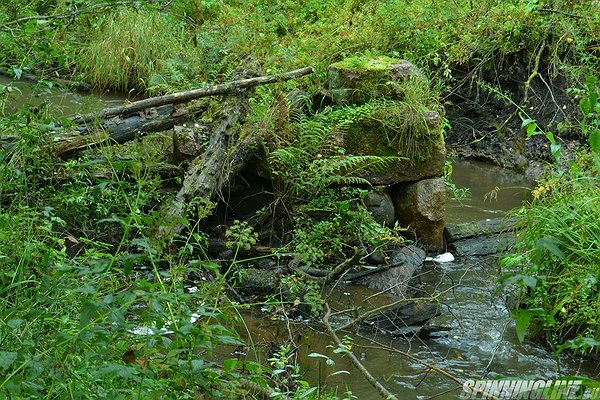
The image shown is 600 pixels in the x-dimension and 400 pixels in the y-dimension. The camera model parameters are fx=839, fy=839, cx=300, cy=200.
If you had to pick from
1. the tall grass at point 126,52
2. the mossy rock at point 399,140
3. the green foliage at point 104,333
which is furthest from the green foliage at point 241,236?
the tall grass at point 126,52

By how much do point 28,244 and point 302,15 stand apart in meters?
9.36

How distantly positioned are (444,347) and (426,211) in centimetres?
205

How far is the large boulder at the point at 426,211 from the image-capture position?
803 cm

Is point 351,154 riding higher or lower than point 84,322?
lower

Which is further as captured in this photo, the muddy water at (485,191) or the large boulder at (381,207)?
the muddy water at (485,191)

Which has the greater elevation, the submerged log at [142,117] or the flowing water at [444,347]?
the submerged log at [142,117]

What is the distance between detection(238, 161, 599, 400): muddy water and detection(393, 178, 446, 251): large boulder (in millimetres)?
362

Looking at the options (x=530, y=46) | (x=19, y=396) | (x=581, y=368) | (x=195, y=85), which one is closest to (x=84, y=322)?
(x=19, y=396)

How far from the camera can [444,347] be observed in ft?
20.4

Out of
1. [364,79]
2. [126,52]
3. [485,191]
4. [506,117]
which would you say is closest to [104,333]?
[364,79]

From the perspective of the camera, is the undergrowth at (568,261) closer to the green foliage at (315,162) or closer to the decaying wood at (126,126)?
the green foliage at (315,162)

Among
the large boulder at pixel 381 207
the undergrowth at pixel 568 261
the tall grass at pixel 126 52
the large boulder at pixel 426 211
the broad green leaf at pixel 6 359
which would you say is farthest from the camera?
the tall grass at pixel 126 52

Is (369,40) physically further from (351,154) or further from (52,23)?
(52,23)

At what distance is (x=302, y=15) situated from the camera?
1317 cm
